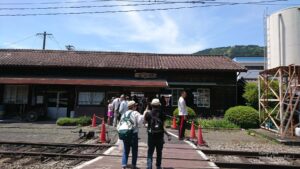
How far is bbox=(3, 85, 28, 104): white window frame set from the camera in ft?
83.9

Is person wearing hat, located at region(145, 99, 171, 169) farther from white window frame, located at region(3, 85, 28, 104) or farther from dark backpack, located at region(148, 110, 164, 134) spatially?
white window frame, located at region(3, 85, 28, 104)

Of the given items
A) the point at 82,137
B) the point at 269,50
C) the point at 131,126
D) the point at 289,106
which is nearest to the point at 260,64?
the point at 269,50

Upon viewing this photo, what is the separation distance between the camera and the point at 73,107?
25.3 m

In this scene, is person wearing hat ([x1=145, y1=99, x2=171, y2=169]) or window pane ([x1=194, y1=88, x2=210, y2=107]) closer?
person wearing hat ([x1=145, y1=99, x2=171, y2=169])

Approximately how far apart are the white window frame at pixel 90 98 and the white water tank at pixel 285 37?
1223cm

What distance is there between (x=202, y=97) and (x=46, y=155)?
643 inches

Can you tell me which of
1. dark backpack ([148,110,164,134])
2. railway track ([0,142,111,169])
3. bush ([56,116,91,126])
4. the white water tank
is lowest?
railway track ([0,142,111,169])

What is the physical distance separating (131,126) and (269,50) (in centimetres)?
1342

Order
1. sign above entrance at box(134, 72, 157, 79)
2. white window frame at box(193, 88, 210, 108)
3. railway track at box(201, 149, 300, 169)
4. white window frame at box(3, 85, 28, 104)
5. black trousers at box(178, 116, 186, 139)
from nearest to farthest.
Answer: railway track at box(201, 149, 300, 169) → black trousers at box(178, 116, 186, 139) → white window frame at box(193, 88, 210, 108) → white window frame at box(3, 85, 28, 104) → sign above entrance at box(134, 72, 157, 79)

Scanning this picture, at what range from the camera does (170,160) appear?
920 cm

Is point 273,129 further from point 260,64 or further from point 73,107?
point 260,64

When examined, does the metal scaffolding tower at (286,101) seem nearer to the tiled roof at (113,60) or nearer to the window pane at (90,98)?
the tiled roof at (113,60)

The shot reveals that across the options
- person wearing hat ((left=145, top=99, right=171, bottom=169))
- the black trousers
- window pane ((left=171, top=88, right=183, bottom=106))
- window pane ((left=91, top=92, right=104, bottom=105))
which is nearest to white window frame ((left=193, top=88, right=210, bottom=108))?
window pane ((left=171, top=88, right=183, bottom=106))

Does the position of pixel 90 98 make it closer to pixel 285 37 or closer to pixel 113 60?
pixel 113 60
